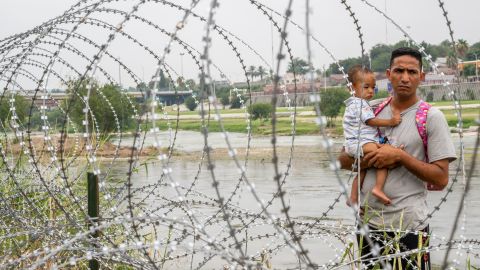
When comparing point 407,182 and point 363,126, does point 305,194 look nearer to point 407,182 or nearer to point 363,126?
point 363,126

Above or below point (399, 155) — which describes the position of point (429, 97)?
below

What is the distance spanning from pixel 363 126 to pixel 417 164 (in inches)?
19.5

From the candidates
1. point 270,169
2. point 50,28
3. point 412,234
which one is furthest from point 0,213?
point 270,169

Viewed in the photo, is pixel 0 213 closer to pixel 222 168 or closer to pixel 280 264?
pixel 280 264

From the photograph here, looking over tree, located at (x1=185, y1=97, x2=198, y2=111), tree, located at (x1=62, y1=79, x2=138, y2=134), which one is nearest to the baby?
tree, located at (x1=185, y1=97, x2=198, y2=111)

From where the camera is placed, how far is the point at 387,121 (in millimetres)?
3842

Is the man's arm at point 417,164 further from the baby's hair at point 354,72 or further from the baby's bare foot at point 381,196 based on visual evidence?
the baby's hair at point 354,72

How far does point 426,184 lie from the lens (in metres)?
3.86

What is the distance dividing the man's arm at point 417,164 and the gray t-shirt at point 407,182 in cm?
5

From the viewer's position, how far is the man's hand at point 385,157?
3688 mm

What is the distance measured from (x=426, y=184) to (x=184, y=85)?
1.90 metres

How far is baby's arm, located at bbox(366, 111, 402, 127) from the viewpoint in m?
3.80

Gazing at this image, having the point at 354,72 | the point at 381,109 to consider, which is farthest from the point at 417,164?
the point at 354,72

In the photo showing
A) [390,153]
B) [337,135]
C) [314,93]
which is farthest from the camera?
[337,135]
